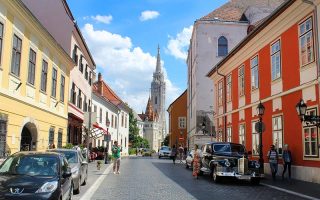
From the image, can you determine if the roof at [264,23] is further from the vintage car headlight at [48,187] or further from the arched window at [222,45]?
the arched window at [222,45]

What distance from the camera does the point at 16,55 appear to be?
18016 mm

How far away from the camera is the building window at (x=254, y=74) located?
25.0 meters

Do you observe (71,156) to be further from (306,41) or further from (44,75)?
(306,41)

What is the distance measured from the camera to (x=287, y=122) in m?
20.3

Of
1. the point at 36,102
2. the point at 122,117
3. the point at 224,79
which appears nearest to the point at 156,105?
the point at 122,117

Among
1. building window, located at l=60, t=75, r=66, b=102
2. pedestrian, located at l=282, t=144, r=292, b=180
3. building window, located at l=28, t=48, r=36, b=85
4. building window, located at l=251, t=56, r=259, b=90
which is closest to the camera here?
pedestrian, located at l=282, t=144, r=292, b=180

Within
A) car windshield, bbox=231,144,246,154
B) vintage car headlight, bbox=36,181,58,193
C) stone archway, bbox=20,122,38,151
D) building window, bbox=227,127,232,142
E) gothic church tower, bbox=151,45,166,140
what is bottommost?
vintage car headlight, bbox=36,181,58,193

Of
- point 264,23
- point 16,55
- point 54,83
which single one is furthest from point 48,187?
point 54,83

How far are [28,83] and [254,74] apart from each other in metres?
13.5

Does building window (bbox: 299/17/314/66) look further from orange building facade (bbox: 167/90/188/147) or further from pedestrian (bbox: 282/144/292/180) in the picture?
orange building facade (bbox: 167/90/188/147)

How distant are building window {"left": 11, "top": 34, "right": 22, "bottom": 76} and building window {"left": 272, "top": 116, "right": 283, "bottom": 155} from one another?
13021 mm

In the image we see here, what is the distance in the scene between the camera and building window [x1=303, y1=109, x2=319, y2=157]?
17.5 meters

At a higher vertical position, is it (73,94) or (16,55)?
(73,94)

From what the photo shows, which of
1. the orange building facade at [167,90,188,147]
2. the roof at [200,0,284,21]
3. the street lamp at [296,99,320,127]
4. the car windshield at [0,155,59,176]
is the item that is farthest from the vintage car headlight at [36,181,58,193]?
the orange building facade at [167,90,188,147]
